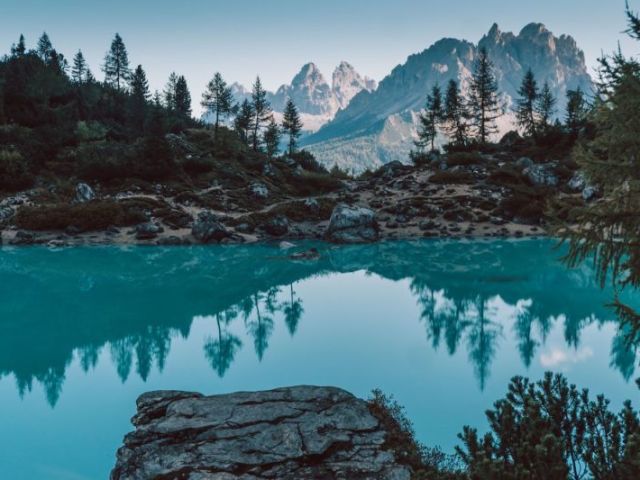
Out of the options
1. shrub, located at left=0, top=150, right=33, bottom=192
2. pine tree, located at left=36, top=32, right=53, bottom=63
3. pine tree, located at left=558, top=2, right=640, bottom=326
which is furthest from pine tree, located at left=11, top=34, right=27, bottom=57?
pine tree, located at left=558, top=2, right=640, bottom=326

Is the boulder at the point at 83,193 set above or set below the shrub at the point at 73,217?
above

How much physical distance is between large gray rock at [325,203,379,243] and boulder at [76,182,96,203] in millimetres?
23675

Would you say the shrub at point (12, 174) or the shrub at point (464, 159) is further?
the shrub at point (464, 159)

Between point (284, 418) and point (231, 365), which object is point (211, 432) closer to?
point (284, 418)

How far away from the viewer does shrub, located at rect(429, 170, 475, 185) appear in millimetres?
54406

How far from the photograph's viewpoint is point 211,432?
8703mm

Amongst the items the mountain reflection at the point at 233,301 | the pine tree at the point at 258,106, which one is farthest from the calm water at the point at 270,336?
the pine tree at the point at 258,106

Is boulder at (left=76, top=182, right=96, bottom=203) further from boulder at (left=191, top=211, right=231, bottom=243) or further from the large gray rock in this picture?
the large gray rock

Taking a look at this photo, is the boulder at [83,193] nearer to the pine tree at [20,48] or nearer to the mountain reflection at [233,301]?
the mountain reflection at [233,301]

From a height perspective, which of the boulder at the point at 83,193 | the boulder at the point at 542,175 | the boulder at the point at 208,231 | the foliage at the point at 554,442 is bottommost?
the foliage at the point at 554,442

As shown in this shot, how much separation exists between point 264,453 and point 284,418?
133 centimetres

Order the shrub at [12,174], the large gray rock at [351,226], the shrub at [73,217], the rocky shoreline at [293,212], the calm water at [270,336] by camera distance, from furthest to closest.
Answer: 1. the shrub at [12,174]
2. the large gray rock at [351,226]
3. the rocky shoreline at [293,212]
4. the shrub at [73,217]
5. the calm water at [270,336]

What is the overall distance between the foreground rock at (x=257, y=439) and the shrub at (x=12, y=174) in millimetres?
43561

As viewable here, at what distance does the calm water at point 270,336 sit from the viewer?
11203mm
